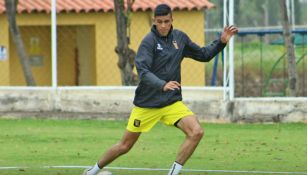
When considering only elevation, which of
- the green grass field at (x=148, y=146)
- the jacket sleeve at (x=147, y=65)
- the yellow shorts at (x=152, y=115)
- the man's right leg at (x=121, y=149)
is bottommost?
the green grass field at (x=148, y=146)

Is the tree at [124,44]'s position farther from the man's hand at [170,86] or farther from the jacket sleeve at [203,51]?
the man's hand at [170,86]

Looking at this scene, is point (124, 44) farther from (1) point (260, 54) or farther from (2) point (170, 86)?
(1) point (260, 54)

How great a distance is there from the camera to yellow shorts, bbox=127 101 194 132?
11875mm

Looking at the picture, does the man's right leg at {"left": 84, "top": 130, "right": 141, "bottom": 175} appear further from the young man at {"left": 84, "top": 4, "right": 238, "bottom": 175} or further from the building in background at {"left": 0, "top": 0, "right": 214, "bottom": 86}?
the building in background at {"left": 0, "top": 0, "right": 214, "bottom": 86}

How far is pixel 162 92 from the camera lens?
38.8 ft

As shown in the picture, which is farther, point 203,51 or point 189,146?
point 203,51

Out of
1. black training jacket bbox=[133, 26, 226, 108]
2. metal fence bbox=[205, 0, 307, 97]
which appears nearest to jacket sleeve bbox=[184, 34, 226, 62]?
black training jacket bbox=[133, 26, 226, 108]

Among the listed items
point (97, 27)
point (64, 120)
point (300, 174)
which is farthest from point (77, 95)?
point (300, 174)

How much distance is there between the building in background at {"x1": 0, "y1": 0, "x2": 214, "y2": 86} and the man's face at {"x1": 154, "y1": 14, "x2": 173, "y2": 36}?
42.9 ft

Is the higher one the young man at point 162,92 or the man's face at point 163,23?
the man's face at point 163,23

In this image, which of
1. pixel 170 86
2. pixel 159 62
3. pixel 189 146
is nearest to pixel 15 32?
pixel 159 62

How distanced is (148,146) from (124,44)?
5697 millimetres

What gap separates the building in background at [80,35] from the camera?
26.1 m

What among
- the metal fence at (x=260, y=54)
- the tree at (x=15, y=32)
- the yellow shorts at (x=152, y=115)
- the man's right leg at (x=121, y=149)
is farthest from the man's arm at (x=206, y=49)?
the tree at (x=15, y=32)
